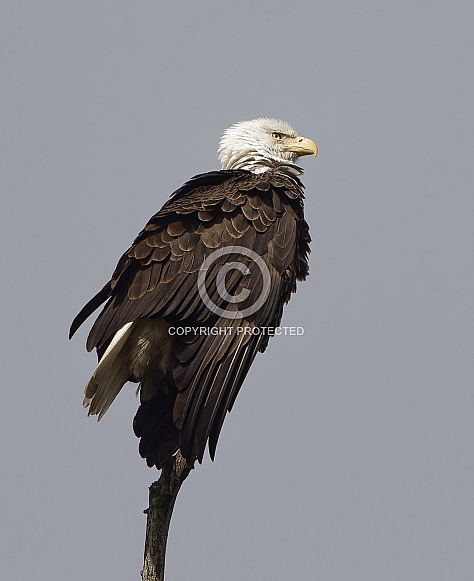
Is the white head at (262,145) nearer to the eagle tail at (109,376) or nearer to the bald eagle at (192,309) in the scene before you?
the bald eagle at (192,309)

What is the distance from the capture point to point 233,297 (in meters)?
7.31

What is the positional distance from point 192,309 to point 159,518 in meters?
1.36

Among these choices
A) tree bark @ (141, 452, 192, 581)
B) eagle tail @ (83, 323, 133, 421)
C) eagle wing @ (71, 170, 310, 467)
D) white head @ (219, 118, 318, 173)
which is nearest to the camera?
tree bark @ (141, 452, 192, 581)

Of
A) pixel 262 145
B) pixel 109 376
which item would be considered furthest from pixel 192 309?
pixel 262 145

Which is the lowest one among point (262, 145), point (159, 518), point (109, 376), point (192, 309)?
point (159, 518)

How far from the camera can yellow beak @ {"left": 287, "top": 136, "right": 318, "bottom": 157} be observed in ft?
30.1

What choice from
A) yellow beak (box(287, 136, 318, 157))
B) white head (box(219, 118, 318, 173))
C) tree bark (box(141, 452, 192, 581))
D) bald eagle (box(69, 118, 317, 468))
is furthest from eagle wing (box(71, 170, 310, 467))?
yellow beak (box(287, 136, 318, 157))

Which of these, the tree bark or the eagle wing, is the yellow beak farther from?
the tree bark

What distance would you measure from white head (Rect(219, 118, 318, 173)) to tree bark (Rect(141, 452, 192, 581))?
9.66 feet

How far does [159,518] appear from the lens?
6.86m

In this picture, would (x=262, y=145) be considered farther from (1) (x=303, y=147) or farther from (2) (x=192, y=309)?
(2) (x=192, y=309)

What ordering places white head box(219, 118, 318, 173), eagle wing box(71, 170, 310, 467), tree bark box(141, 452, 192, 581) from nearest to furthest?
tree bark box(141, 452, 192, 581)
eagle wing box(71, 170, 310, 467)
white head box(219, 118, 318, 173)

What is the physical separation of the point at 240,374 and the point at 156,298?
0.75 metres

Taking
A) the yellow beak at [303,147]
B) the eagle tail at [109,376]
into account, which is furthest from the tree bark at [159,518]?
the yellow beak at [303,147]
